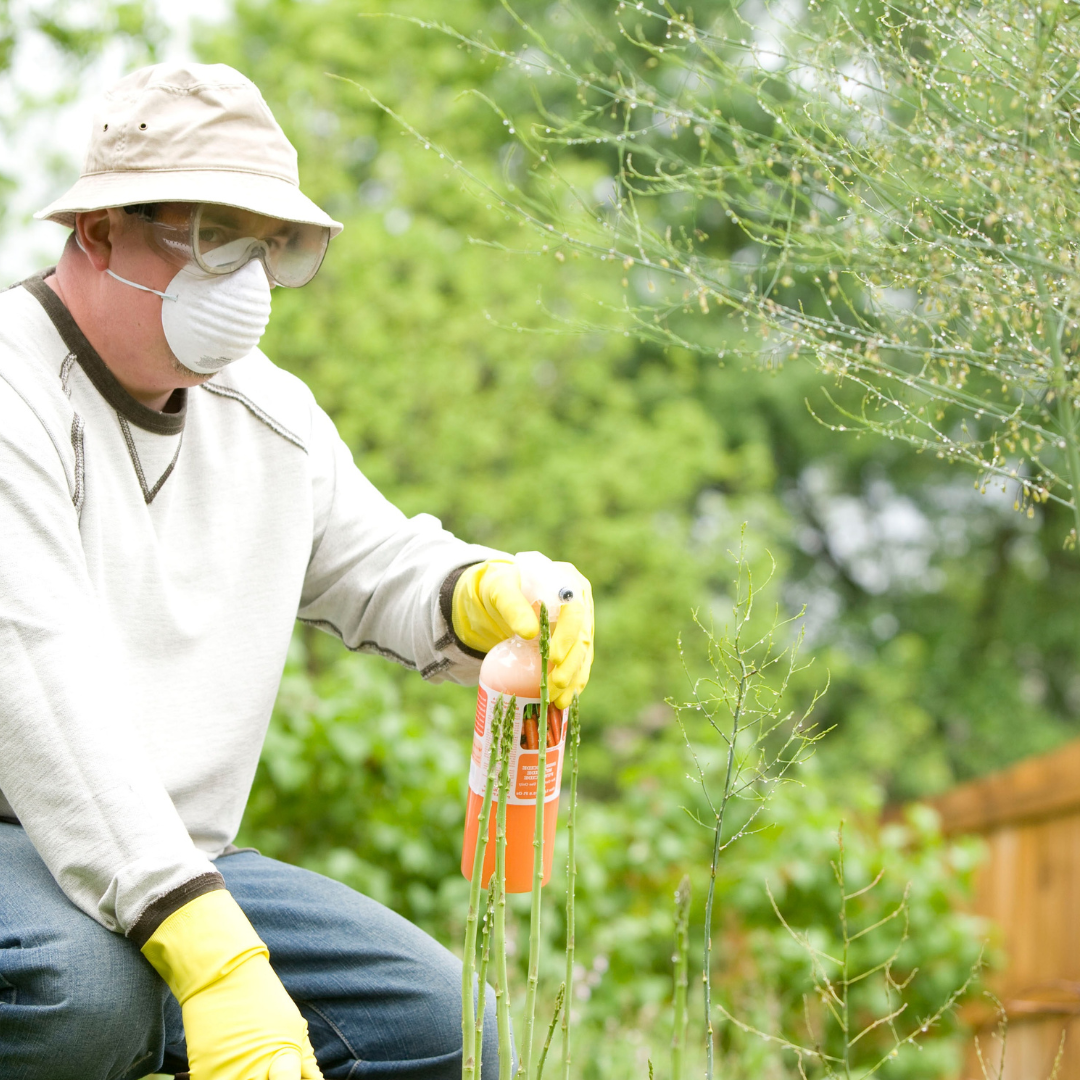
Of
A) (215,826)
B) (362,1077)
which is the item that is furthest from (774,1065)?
(215,826)

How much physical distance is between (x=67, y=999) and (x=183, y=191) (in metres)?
0.99

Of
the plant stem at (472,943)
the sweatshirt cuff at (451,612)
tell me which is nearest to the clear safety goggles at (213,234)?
the sweatshirt cuff at (451,612)

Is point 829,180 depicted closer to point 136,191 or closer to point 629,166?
point 629,166

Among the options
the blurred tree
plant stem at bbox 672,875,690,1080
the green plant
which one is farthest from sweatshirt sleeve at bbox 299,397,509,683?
the blurred tree

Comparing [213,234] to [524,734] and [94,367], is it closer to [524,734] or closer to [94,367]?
[94,367]

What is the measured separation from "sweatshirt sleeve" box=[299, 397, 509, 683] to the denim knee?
628 mm

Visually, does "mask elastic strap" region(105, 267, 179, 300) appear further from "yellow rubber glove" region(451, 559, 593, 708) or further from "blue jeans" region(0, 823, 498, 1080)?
"blue jeans" region(0, 823, 498, 1080)

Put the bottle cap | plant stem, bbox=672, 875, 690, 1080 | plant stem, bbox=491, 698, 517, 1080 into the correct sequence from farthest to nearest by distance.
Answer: the bottle cap
plant stem, bbox=491, 698, 517, 1080
plant stem, bbox=672, 875, 690, 1080

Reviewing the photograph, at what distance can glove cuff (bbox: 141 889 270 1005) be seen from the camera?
131 cm

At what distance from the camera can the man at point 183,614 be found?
52.8 inches

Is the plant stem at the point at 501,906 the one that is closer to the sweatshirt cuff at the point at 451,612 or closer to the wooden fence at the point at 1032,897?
the sweatshirt cuff at the point at 451,612

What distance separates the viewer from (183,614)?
1.66 meters

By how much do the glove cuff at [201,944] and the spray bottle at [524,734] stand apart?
0.36 meters

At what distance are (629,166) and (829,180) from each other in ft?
1.05
